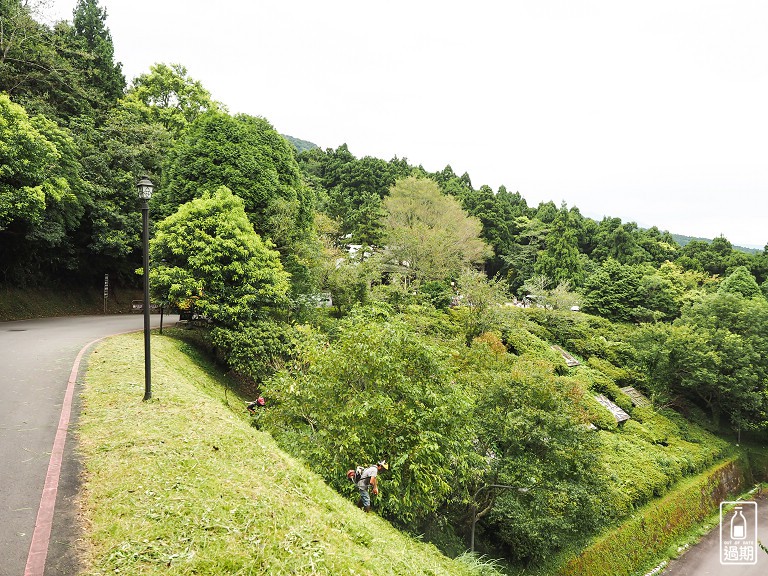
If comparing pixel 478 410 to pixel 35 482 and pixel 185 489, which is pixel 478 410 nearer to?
pixel 185 489

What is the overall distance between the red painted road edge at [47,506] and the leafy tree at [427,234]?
22704 millimetres

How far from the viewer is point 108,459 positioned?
6918 millimetres

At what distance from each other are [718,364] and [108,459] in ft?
90.5

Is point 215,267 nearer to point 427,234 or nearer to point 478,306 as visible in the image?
point 478,306

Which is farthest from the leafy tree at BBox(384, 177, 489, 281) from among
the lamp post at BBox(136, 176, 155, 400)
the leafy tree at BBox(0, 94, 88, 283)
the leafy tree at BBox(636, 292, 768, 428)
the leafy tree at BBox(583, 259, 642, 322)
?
the lamp post at BBox(136, 176, 155, 400)

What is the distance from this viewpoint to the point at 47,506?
572cm

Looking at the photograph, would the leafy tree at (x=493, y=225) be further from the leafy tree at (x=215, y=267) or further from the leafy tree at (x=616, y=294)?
the leafy tree at (x=215, y=267)

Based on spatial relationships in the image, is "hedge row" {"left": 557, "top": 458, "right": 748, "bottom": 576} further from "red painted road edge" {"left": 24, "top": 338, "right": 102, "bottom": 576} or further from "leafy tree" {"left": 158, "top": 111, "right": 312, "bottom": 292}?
"leafy tree" {"left": 158, "top": 111, "right": 312, "bottom": 292}

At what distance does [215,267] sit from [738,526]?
25697mm

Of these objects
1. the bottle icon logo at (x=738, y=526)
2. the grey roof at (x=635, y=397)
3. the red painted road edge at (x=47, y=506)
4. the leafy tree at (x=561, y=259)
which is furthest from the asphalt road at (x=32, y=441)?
the leafy tree at (x=561, y=259)

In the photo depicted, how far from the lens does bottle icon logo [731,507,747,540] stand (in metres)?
19.3

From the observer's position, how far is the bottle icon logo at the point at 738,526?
19303 mm

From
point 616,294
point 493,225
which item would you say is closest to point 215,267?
point 616,294

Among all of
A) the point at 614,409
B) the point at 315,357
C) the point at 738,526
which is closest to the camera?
the point at 315,357
